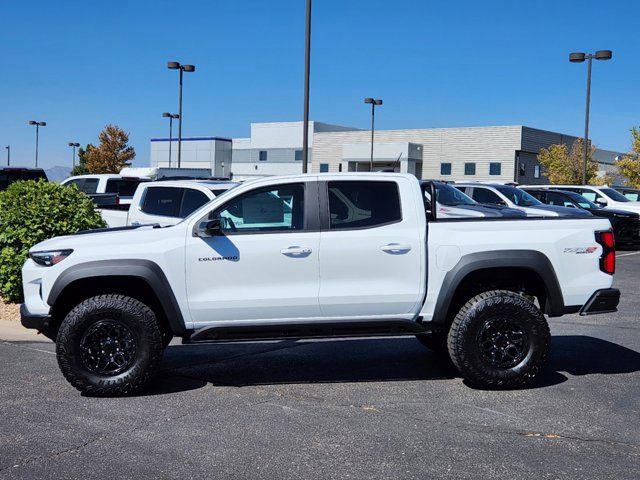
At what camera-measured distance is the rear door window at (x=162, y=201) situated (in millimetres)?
12656

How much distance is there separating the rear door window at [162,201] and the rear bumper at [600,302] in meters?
7.53

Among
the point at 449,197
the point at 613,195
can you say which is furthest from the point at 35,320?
the point at 613,195

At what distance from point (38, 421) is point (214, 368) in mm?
2113

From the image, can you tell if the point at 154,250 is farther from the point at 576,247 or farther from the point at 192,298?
the point at 576,247

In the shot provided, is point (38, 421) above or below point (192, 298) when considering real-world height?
below

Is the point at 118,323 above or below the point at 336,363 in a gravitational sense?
above

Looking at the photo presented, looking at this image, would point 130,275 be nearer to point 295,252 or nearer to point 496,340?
point 295,252

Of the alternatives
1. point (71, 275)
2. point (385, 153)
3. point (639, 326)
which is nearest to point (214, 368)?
point (71, 275)

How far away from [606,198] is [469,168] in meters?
39.8

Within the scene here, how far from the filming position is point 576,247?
6.76 metres

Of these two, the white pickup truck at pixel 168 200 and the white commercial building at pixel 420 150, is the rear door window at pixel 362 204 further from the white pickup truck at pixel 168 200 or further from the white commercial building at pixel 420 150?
the white commercial building at pixel 420 150

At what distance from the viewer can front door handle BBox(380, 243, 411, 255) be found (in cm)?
650

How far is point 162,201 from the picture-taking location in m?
12.9

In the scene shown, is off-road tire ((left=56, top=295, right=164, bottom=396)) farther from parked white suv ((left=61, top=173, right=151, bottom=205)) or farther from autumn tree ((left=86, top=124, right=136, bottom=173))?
autumn tree ((left=86, top=124, right=136, bottom=173))
